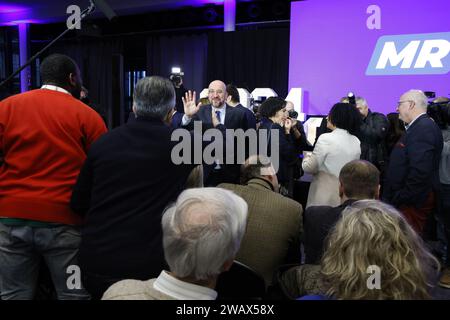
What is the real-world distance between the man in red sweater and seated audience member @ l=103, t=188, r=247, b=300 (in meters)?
0.71

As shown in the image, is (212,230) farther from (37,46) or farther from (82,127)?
(37,46)

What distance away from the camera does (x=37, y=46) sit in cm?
1042

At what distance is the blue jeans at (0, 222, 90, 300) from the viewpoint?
5.37 ft

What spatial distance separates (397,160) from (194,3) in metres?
6.09

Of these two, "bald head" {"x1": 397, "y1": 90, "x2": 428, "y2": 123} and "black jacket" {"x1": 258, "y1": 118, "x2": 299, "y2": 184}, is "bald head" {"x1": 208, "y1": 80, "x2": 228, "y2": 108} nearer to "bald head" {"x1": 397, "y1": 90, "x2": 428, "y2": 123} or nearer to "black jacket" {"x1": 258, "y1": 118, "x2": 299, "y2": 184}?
"black jacket" {"x1": 258, "y1": 118, "x2": 299, "y2": 184}

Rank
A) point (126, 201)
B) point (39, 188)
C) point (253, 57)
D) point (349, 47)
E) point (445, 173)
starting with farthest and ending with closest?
point (253, 57) → point (349, 47) → point (445, 173) → point (39, 188) → point (126, 201)

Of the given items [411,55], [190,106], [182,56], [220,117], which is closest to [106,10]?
[190,106]

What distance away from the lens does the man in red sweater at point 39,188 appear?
1.64 meters

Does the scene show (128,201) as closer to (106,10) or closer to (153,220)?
(153,220)

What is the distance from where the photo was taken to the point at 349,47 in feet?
19.5

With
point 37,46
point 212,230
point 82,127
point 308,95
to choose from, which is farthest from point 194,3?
point 212,230

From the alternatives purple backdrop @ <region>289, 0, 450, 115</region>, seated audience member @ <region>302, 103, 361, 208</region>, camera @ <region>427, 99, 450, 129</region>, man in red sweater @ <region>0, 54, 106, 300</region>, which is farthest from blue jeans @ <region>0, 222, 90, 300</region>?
purple backdrop @ <region>289, 0, 450, 115</region>

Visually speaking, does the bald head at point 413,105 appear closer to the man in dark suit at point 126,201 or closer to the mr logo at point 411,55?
the man in dark suit at point 126,201

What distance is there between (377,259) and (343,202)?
93 cm
